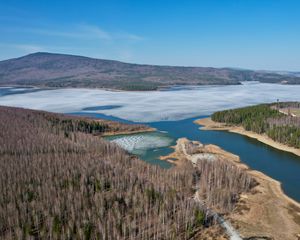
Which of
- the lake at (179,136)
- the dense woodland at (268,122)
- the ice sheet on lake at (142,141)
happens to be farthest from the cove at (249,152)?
the dense woodland at (268,122)

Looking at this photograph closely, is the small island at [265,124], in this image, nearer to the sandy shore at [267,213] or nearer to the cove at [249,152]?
the cove at [249,152]

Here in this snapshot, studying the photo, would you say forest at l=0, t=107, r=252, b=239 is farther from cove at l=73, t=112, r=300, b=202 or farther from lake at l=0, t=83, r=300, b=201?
lake at l=0, t=83, r=300, b=201

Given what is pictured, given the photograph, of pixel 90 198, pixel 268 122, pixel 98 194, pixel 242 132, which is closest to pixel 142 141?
pixel 242 132

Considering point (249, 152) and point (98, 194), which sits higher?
point (98, 194)

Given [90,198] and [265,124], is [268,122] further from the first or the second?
[90,198]

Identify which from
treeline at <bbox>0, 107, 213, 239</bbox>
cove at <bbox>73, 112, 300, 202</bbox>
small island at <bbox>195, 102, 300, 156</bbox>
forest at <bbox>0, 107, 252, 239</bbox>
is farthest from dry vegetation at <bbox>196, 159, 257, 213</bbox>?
small island at <bbox>195, 102, 300, 156</bbox>

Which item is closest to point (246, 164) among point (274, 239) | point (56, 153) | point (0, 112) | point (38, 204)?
point (274, 239)
